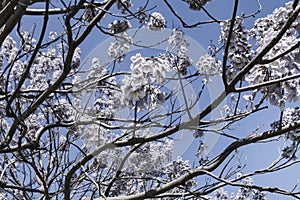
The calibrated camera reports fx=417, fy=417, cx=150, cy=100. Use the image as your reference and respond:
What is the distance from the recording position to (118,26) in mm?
3441

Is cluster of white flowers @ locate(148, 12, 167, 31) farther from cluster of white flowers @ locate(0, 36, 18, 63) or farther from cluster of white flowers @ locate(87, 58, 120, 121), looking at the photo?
cluster of white flowers @ locate(0, 36, 18, 63)

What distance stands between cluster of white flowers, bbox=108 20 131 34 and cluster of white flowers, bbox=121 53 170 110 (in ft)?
5.87

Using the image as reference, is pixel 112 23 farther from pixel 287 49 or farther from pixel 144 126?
pixel 287 49

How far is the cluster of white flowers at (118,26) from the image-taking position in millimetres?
3424

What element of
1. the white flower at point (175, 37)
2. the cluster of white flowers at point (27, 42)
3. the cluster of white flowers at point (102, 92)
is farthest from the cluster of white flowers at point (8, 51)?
the white flower at point (175, 37)

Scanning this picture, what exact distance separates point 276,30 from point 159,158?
1.94 metres

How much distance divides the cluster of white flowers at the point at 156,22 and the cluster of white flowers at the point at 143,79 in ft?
5.70

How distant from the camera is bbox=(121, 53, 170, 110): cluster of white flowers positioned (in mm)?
1626

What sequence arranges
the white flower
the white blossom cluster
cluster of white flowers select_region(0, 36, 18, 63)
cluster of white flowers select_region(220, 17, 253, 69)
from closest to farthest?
the white blossom cluster → cluster of white flowers select_region(220, 17, 253, 69) → the white flower → cluster of white flowers select_region(0, 36, 18, 63)

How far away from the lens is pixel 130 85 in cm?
166

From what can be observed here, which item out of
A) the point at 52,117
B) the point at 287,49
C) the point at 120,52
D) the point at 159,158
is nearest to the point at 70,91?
the point at 120,52

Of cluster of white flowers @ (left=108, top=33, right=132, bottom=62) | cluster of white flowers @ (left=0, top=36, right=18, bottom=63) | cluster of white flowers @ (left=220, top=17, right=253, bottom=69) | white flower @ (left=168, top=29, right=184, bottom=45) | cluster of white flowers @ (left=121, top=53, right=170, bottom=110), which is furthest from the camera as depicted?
cluster of white flowers @ (left=0, top=36, right=18, bottom=63)

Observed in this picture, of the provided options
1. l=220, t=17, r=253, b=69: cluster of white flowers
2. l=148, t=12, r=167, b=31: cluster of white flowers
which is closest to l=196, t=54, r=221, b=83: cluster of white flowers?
l=220, t=17, r=253, b=69: cluster of white flowers

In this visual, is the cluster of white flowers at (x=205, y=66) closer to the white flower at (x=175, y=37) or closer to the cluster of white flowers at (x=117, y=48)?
the white flower at (x=175, y=37)
